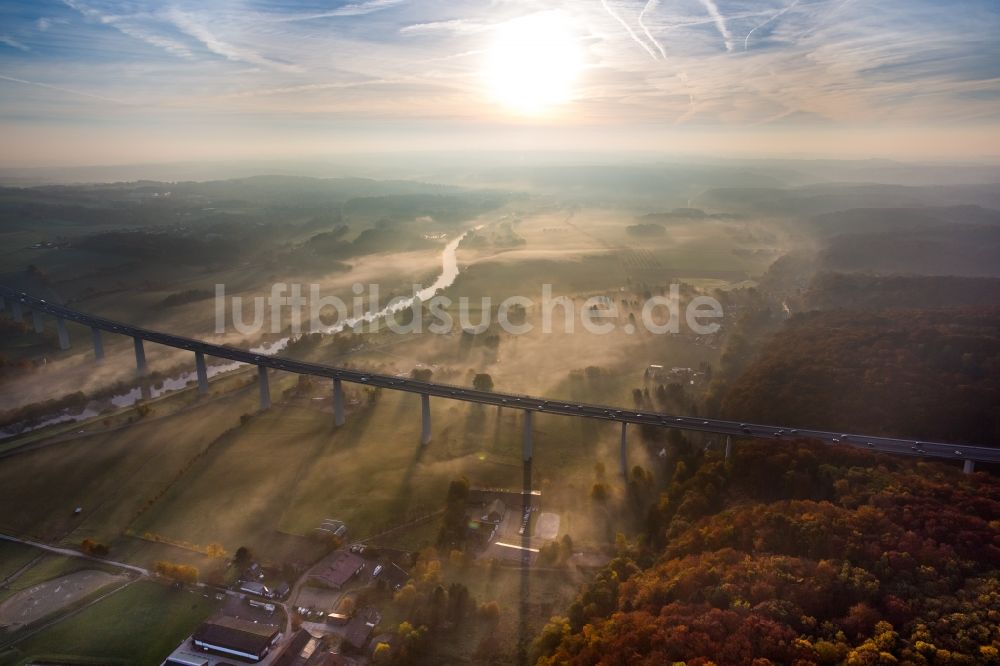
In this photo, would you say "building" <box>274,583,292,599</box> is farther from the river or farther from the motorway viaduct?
the river

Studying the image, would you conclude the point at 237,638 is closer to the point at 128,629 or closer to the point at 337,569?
the point at 337,569

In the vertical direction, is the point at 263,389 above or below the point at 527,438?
above

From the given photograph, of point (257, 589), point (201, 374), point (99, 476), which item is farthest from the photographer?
point (201, 374)

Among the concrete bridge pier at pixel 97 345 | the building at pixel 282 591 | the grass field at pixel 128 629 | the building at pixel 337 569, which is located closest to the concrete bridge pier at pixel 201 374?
the concrete bridge pier at pixel 97 345

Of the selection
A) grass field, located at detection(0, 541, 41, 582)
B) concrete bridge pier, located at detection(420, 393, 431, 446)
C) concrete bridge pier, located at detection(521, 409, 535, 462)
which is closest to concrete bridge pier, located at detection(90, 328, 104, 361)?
grass field, located at detection(0, 541, 41, 582)

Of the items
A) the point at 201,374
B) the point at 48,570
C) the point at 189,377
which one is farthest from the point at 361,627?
the point at 189,377

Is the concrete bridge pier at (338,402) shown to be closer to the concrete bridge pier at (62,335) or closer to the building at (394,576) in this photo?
the building at (394,576)

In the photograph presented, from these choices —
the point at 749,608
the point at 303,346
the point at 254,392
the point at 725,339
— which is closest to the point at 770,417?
the point at 749,608
